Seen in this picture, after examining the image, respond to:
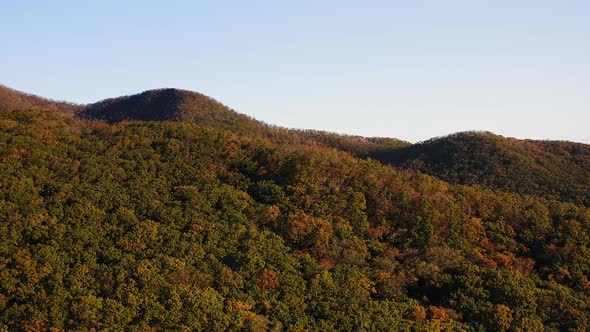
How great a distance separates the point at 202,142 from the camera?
153ft

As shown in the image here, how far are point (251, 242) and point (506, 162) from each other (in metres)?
52.9

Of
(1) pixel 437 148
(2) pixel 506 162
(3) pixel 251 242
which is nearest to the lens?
(3) pixel 251 242

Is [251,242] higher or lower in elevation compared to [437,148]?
lower

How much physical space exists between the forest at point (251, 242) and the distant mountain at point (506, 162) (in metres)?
21.0

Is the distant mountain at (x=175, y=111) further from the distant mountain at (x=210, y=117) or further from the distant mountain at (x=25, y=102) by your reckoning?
the distant mountain at (x=25, y=102)

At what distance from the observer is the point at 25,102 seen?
3797 inches

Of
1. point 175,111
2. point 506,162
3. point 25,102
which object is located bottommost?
point 506,162

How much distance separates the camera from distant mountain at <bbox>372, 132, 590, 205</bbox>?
6769 centimetres

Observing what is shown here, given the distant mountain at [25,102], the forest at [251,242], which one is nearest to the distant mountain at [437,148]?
the distant mountain at [25,102]

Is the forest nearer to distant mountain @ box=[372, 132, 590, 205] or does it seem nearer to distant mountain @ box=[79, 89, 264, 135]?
distant mountain @ box=[372, 132, 590, 205]

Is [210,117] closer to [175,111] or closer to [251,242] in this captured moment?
[175,111]

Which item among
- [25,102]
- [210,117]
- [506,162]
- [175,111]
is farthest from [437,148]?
[25,102]

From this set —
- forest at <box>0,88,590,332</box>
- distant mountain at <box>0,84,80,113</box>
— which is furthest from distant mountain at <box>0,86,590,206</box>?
forest at <box>0,88,590,332</box>

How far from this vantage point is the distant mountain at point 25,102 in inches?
3416
